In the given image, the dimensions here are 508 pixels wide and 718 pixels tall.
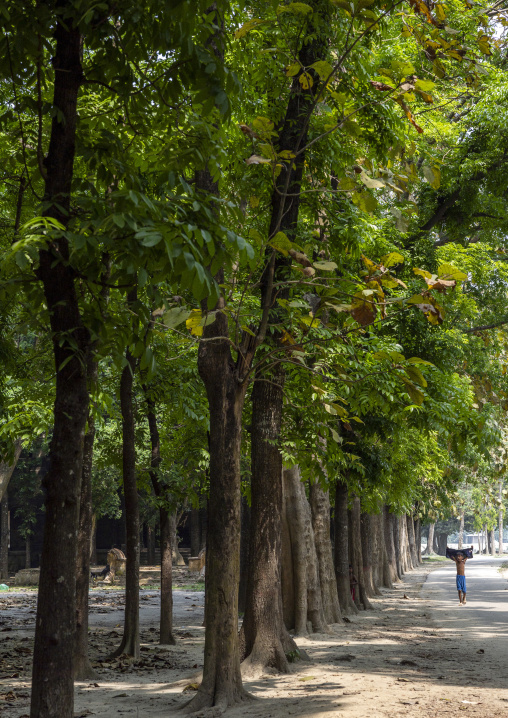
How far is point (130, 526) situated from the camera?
13.0 meters

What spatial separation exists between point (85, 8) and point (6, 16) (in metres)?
0.51

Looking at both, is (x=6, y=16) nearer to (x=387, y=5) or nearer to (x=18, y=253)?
(x=18, y=253)

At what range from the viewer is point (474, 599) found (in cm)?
2753

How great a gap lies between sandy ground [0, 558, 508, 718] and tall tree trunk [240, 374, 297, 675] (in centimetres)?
35

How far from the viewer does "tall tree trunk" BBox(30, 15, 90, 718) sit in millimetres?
4621

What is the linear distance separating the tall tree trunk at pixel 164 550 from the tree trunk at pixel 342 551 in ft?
20.3

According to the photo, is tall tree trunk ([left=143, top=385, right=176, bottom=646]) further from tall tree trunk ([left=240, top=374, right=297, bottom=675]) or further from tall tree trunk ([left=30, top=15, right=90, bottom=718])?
tall tree trunk ([left=30, top=15, right=90, bottom=718])

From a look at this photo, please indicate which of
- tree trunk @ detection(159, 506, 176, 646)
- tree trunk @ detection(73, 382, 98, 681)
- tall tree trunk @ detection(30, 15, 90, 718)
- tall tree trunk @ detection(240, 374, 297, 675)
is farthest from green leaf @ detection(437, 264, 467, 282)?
tree trunk @ detection(159, 506, 176, 646)

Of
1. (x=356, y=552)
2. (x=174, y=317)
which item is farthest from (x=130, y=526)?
(x=356, y=552)

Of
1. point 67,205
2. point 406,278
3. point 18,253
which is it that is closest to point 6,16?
point 67,205

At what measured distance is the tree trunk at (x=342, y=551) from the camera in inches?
788

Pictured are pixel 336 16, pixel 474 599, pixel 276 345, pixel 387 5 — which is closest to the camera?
pixel 387 5

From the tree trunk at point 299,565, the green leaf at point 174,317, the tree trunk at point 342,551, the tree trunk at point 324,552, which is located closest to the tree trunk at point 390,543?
the tree trunk at point 342,551

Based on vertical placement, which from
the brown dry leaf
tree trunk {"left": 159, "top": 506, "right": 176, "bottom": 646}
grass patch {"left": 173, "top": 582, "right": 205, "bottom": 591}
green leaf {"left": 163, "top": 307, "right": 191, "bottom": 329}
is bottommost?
grass patch {"left": 173, "top": 582, "right": 205, "bottom": 591}
